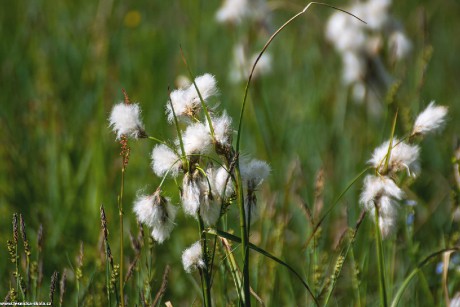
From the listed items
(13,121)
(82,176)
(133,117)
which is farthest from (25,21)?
(133,117)

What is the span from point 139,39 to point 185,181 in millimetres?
3183

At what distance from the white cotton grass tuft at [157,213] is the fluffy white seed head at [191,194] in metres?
0.06

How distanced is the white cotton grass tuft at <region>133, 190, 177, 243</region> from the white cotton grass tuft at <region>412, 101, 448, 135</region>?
62 centimetres

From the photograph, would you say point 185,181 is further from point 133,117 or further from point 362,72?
point 362,72

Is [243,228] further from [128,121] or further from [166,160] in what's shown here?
[128,121]

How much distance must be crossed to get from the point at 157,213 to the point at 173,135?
2002 millimetres

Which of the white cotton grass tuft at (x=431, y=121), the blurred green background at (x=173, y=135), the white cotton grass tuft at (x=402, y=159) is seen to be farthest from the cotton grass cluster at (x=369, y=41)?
the white cotton grass tuft at (x=402, y=159)

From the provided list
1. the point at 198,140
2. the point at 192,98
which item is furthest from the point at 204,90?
the point at 198,140

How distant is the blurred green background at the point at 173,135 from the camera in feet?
7.48

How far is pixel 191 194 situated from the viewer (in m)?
1.26

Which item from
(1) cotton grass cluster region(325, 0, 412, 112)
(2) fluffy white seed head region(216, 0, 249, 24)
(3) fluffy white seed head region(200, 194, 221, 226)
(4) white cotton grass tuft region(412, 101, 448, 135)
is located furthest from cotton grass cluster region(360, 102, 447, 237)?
(2) fluffy white seed head region(216, 0, 249, 24)

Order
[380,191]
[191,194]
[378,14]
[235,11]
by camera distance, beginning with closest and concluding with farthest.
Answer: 1. [191,194]
2. [380,191]
3. [378,14]
4. [235,11]

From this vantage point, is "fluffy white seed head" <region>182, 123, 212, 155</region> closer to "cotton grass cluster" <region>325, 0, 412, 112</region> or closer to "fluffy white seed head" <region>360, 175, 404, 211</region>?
"fluffy white seed head" <region>360, 175, 404, 211</region>

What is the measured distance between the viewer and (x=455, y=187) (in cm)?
202
